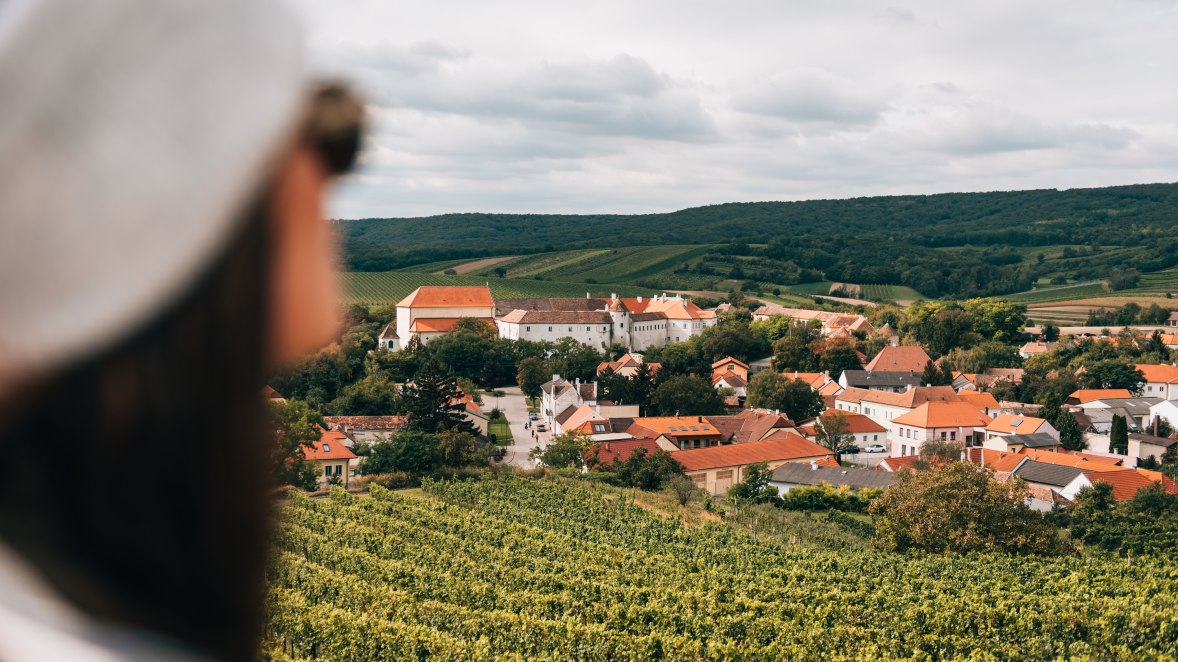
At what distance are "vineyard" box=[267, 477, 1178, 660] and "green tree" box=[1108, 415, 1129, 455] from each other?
1125 inches

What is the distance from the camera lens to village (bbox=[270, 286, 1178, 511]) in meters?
51.8

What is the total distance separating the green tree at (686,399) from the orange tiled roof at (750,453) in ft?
33.7

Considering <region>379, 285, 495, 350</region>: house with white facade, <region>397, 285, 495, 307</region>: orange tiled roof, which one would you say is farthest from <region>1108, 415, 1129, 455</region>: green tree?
<region>397, 285, 495, 307</region>: orange tiled roof

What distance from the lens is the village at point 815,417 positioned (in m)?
51.8

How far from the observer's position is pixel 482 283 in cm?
12975

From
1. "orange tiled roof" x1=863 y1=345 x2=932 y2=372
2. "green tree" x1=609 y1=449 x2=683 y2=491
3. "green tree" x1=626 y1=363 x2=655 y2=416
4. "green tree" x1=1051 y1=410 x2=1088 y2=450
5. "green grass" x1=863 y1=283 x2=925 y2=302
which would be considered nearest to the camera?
"green tree" x1=609 y1=449 x2=683 y2=491

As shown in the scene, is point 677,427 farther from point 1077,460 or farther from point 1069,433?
point 1069,433

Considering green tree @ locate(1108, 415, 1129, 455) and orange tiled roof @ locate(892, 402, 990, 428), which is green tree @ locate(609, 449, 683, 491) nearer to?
orange tiled roof @ locate(892, 402, 990, 428)

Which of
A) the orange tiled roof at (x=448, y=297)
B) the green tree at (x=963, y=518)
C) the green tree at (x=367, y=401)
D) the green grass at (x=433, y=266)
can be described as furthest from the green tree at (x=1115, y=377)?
the green grass at (x=433, y=266)

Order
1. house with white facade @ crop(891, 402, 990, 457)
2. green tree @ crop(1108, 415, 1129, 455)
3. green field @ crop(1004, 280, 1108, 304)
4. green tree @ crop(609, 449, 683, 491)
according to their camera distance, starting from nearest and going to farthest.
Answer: green tree @ crop(609, 449, 683, 491)
green tree @ crop(1108, 415, 1129, 455)
house with white facade @ crop(891, 402, 990, 457)
green field @ crop(1004, 280, 1108, 304)

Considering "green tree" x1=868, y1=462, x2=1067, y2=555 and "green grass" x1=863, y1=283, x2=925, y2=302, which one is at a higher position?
"green grass" x1=863, y1=283, x2=925, y2=302

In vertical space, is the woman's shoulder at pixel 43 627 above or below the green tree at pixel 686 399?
above

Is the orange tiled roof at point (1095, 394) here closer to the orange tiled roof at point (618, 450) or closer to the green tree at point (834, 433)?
the green tree at point (834, 433)

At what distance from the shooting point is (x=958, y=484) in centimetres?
3669
